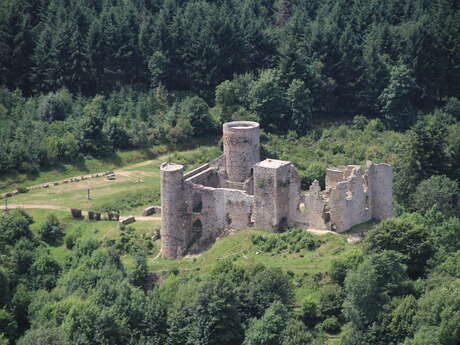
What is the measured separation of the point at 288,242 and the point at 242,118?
23.7 m

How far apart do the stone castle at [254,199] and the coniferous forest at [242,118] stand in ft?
6.11

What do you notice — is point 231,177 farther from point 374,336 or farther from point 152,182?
point 374,336

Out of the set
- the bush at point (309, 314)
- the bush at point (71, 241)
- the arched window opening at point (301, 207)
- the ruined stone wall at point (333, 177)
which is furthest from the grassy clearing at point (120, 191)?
the bush at point (309, 314)

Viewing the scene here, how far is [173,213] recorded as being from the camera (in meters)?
73.4

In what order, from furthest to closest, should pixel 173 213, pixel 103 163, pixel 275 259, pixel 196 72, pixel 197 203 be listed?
pixel 196 72 → pixel 103 163 → pixel 197 203 → pixel 173 213 → pixel 275 259

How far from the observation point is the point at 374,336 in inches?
2429

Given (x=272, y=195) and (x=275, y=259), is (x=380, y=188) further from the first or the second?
(x=275, y=259)

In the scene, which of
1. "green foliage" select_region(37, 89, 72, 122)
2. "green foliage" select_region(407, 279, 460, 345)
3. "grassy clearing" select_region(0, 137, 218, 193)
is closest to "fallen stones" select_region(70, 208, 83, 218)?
"grassy clearing" select_region(0, 137, 218, 193)

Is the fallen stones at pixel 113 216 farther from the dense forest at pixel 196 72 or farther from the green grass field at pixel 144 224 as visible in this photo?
the dense forest at pixel 196 72

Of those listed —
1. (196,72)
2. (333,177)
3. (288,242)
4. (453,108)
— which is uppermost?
(196,72)

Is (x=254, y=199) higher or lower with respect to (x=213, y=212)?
higher

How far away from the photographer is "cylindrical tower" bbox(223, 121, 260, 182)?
76.1 metres

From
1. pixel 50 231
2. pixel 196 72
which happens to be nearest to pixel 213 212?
pixel 50 231

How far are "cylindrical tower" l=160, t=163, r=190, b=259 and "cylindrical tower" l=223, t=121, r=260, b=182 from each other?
4.34m
